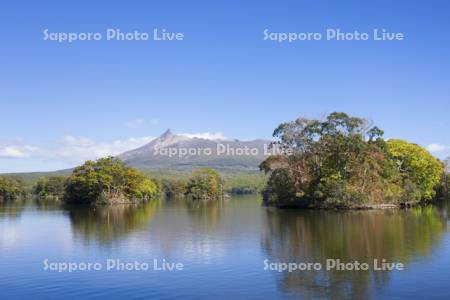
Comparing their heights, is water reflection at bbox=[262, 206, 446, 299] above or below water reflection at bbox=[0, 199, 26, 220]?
below

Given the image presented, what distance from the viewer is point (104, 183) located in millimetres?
124250

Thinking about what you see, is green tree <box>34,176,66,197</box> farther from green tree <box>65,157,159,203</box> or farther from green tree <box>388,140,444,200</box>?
green tree <box>388,140,444,200</box>

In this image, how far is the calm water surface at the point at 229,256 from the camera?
2784 centimetres

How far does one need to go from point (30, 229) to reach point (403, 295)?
4644 centimetres

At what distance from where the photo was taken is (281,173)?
9300cm

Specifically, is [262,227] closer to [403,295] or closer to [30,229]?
[30,229]

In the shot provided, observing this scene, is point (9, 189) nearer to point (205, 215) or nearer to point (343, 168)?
point (205, 215)

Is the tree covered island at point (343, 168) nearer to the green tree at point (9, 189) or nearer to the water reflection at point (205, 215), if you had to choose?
the water reflection at point (205, 215)

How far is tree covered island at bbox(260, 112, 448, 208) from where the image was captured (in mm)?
84250

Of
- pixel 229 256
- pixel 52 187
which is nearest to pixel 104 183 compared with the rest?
pixel 52 187

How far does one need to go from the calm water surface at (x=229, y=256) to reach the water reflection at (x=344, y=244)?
7 cm

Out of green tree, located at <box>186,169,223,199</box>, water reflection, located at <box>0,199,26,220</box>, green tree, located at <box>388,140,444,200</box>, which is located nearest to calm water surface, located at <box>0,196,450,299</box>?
water reflection, located at <box>0,199,26,220</box>

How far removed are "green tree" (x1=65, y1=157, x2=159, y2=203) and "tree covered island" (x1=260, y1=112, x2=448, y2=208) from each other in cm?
4479

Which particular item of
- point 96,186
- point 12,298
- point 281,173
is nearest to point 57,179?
point 96,186
